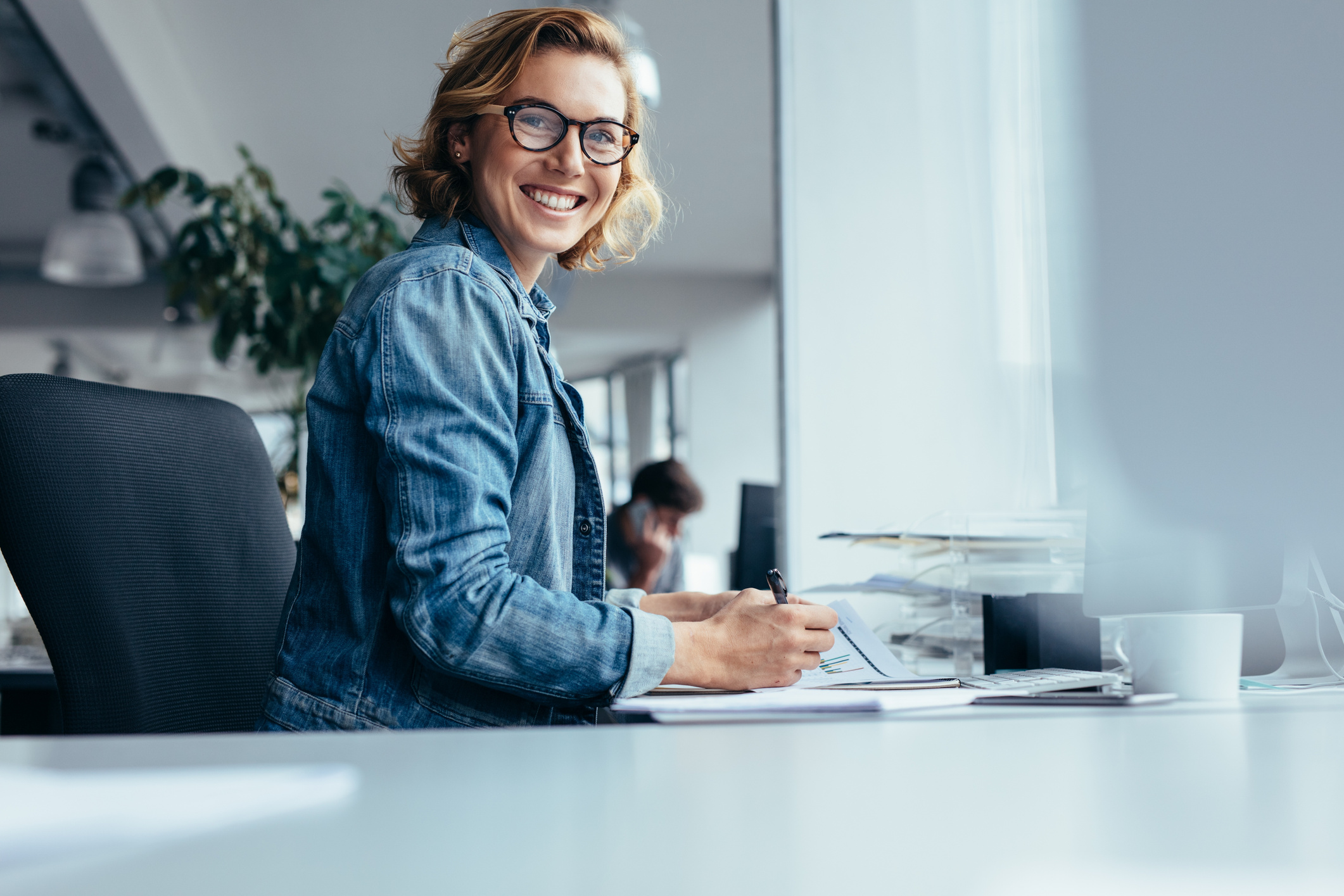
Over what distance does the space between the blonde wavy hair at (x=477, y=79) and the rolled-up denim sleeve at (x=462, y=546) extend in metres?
0.33

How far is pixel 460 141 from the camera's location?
3.76 feet

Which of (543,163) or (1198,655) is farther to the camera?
(543,163)

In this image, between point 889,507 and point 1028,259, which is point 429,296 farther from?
point 889,507

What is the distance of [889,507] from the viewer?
209 centimetres

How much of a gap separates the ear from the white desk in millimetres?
884

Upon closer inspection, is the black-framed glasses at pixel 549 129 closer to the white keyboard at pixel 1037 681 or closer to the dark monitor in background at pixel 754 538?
the white keyboard at pixel 1037 681

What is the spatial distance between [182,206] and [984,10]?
193 inches

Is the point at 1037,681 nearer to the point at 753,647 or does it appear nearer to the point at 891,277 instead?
the point at 753,647

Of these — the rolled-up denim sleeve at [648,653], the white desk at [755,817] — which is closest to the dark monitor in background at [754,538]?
the rolled-up denim sleeve at [648,653]

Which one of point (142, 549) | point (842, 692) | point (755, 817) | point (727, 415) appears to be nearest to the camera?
point (755, 817)

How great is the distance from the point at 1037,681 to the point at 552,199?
721 millimetres

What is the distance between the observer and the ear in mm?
1140

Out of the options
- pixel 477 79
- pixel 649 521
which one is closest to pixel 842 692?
pixel 477 79

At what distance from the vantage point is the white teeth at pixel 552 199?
1127 mm
